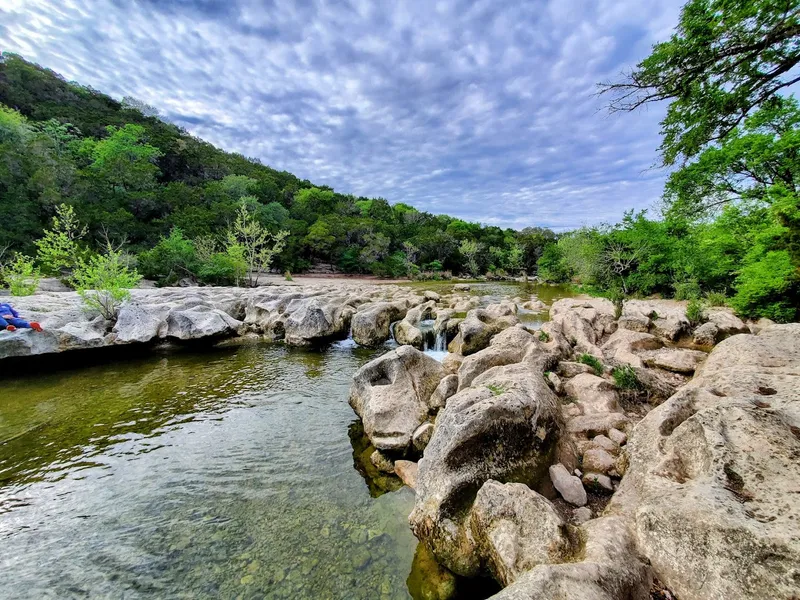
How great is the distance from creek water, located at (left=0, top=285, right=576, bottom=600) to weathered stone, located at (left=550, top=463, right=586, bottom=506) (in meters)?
2.01

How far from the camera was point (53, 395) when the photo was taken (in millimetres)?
12477

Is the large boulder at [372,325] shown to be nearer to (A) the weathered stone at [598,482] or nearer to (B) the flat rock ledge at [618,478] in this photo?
(B) the flat rock ledge at [618,478]

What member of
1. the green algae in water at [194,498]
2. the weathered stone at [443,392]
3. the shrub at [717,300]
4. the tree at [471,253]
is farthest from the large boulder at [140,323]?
the tree at [471,253]

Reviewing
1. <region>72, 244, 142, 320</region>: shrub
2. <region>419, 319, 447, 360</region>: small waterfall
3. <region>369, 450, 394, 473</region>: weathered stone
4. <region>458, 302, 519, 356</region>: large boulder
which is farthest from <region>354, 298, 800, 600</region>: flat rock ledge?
<region>72, 244, 142, 320</region>: shrub

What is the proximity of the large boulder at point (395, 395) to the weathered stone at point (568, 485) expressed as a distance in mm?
3451

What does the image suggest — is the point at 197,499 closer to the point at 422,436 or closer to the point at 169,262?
the point at 422,436

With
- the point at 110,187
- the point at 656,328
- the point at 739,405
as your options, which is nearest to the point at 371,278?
the point at 110,187

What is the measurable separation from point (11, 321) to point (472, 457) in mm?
20751

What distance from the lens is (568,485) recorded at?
217 inches

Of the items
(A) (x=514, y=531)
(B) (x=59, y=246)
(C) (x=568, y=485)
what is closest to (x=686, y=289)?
(C) (x=568, y=485)

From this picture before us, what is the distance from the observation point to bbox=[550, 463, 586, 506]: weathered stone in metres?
5.36

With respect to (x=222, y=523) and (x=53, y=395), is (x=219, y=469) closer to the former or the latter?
(x=222, y=523)

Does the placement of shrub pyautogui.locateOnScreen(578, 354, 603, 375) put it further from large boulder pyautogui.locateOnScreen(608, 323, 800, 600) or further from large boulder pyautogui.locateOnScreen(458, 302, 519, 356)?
large boulder pyautogui.locateOnScreen(458, 302, 519, 356)

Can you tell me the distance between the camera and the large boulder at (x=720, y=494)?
9.75ft
